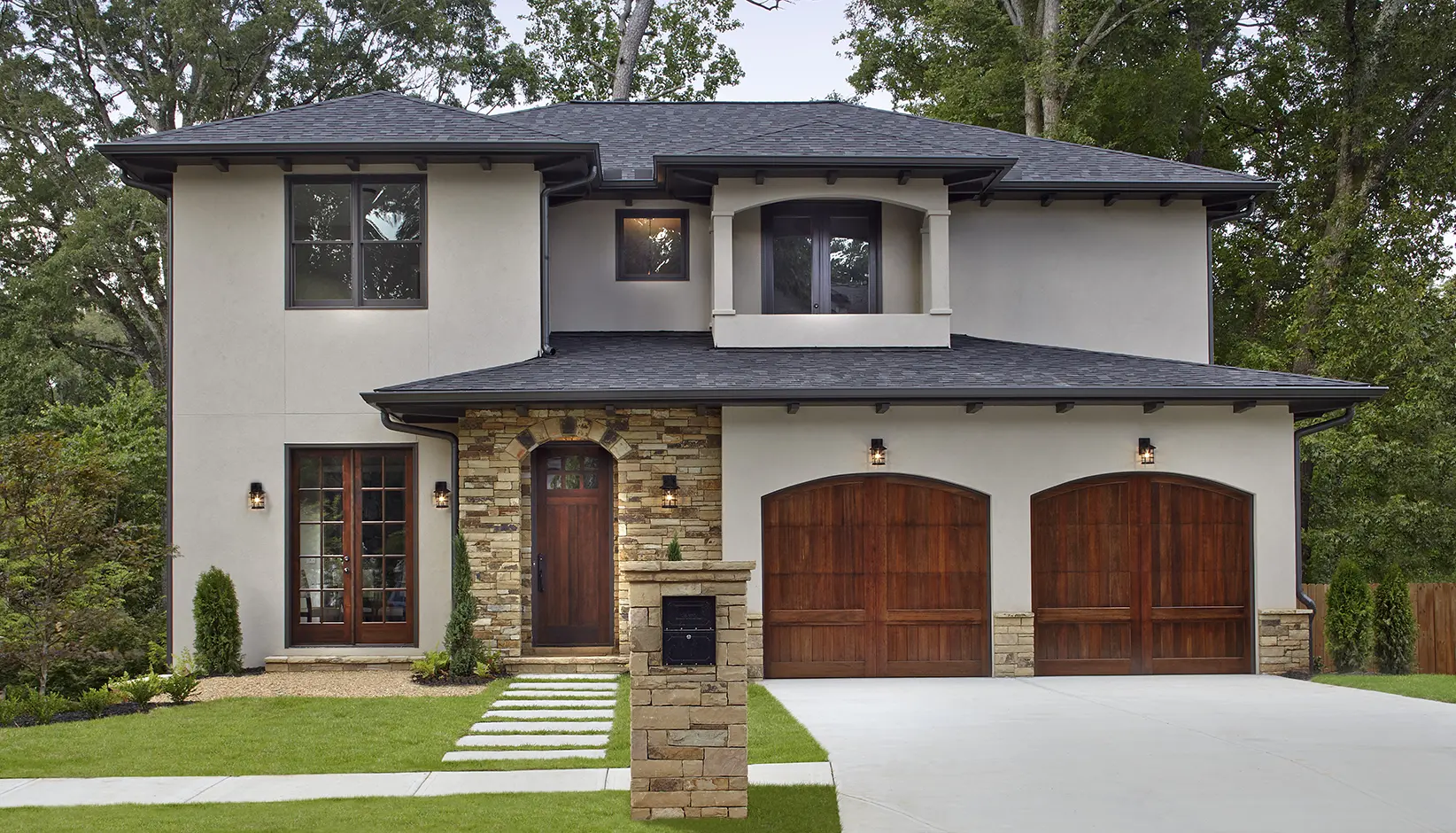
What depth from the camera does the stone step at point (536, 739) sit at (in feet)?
28.6

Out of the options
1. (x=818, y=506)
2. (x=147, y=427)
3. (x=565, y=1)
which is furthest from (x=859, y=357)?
(x=565, y=1)

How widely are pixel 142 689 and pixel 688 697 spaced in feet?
20.5

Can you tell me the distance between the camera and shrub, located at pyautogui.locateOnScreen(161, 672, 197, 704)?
10.5m

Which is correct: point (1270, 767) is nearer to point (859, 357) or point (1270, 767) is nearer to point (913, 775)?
point (913, 775)

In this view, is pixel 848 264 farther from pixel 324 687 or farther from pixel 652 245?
pixel 324 687

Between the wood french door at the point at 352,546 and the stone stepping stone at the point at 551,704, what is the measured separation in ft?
9.52

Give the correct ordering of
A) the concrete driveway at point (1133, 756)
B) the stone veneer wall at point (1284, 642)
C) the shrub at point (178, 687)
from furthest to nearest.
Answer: the stone veneer wall at point (1284, 642) < the shrub at point (178, 687) < the concrete driveway at point (1133, 756)

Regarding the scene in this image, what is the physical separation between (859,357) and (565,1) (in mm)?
18062

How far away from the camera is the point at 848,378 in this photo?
40.1ft

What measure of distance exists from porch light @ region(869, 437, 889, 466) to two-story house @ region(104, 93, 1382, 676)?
0.09ft

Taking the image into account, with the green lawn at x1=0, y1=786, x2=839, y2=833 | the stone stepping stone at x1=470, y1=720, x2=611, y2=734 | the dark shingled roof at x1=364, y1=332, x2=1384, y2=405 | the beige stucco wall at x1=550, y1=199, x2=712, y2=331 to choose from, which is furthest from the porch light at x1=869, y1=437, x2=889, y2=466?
the green lawn at x1=0, y1=786, x2=839, y2=833

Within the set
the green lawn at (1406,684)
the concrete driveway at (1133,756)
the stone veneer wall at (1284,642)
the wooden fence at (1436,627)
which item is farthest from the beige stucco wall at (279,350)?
the wooden fence at (1436,627)

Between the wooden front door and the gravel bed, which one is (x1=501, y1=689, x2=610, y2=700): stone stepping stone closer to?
the gravel bed

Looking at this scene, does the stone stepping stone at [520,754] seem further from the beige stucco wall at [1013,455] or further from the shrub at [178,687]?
the beige stucco wall at [1013,455]
